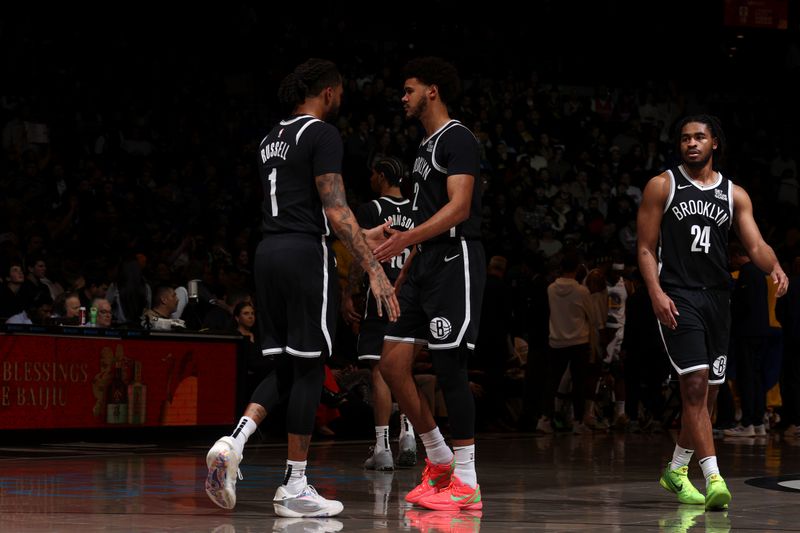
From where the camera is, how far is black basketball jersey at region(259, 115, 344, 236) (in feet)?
20.5

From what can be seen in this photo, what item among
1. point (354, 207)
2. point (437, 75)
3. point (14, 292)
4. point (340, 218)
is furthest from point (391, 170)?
point (354, 207)

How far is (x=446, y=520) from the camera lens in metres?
5.88

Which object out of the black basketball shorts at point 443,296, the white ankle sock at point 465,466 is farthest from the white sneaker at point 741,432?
the white ankle sock at point 465,466

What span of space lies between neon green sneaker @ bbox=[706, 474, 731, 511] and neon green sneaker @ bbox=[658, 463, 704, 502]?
0.31 m

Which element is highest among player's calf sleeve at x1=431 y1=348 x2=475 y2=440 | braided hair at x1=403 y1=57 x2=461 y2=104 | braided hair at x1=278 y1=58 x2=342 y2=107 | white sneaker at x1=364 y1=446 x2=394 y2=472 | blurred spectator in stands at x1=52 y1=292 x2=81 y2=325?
braided hair at x1=403 y1=57 x2=461 y2=104

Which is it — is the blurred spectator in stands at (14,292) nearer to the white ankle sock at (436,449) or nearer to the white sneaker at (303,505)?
the white ankle sock at (436,449)

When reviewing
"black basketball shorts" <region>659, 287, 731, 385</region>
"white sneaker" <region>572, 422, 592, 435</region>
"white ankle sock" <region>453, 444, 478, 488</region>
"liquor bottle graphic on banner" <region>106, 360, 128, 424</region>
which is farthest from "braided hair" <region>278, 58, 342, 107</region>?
"white sneaker" <region>572, 422, 592, 435</region>

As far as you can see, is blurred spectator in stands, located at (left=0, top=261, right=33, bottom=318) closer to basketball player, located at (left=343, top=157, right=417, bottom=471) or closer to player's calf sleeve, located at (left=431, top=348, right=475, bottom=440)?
basketball player, located at (left=343, top=157, right=417, bottom=471)

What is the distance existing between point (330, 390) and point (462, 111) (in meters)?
10.9

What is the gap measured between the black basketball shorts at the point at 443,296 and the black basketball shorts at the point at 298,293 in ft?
1.90

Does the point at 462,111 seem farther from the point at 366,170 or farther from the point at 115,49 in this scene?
the point at 115,49

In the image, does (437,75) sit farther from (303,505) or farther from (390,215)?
(303,505)

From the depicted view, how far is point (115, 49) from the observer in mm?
21016

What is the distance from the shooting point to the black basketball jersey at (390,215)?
29.4 ft
